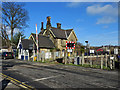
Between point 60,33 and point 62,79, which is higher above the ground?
point 60,33

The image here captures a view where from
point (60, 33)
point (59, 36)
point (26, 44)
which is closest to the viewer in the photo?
point (26, 44)

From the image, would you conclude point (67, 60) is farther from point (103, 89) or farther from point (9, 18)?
point (9, 18)

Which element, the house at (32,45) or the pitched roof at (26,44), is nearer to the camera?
the house at (32,45)

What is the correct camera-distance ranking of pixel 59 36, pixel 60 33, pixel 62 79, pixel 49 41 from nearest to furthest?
pixel 62 79
pixel 49 41
pixel 59 36
pixel 60 33

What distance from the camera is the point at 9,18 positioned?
3797 centimetres

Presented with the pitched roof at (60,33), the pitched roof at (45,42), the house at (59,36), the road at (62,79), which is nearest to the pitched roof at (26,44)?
the pitched roof at (45,42)

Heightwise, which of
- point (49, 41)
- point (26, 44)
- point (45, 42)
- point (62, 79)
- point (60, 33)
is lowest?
point (62, 79)

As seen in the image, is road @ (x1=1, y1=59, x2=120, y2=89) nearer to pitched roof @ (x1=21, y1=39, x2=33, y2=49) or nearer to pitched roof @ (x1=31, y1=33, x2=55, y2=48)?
pitched roof @ (x1=21, y1=39, x2=33, y2=49)

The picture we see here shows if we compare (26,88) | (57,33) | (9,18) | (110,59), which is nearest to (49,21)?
(57,33)

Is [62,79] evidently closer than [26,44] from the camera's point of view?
Yes

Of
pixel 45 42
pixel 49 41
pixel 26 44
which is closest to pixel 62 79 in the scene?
pixel 26 44

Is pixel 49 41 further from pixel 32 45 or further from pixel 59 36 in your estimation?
pixel 32 45

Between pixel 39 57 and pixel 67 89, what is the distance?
16.7 meters

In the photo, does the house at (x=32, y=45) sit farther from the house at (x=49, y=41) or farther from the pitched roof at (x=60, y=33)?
the pitched roof at (x=60, y=33)
